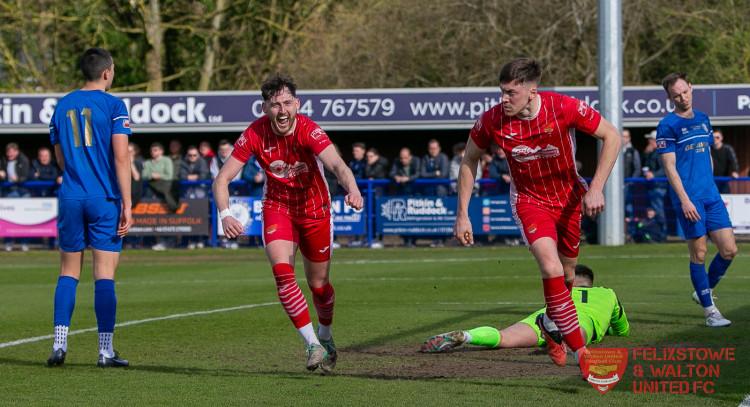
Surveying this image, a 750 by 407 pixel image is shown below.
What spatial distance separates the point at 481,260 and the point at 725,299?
6998 mm

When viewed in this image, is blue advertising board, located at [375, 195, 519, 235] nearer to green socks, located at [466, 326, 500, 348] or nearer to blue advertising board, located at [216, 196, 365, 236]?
blue advertising board, located at [216, 196, 365, 236]

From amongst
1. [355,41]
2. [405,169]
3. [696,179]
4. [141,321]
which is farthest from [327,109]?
[696,179]

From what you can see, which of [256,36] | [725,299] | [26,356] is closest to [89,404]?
[26,356]

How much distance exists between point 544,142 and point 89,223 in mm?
3343

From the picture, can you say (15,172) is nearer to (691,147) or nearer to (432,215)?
(432,215)

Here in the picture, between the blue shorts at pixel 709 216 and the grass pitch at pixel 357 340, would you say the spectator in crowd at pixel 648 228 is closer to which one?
the grass pitch at pixel 357 340

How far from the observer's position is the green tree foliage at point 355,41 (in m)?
32.0

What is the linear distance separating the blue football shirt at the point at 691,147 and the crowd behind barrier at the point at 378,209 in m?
11.6

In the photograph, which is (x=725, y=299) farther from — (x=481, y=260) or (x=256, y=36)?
(x=256, y=36)

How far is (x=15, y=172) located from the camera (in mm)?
22188

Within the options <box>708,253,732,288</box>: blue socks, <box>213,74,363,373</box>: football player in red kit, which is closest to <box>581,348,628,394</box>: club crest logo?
<box>213,74,363,373</box>: football player in red kit

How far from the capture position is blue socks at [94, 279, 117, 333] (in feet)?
24.4

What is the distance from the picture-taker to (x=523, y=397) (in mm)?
5961

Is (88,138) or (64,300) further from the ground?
(88,138)
